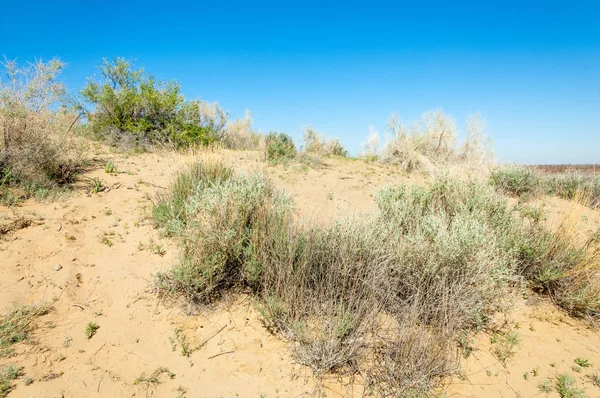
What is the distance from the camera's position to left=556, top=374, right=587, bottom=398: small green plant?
2910 millimetres

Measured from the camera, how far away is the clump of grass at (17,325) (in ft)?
9.47

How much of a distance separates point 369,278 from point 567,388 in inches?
82.7

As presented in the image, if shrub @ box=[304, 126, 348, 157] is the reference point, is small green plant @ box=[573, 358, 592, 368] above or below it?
below

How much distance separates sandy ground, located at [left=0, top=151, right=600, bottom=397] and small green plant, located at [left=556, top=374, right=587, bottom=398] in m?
0.10

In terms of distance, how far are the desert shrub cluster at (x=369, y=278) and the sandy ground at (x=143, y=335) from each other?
22 cm

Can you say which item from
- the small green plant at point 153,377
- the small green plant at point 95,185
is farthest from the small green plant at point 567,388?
the small green plant at point 95,185

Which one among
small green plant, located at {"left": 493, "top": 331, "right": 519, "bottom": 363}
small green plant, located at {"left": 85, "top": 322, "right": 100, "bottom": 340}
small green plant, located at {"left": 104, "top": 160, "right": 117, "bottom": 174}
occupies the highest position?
small green plant, located at {"left": 104, "top": 160, "right": 117, "bottom": 174}

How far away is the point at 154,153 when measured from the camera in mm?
8555

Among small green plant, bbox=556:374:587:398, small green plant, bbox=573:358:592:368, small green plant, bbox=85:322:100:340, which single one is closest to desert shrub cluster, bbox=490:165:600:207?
small green plant, bbox=573:358:592:368

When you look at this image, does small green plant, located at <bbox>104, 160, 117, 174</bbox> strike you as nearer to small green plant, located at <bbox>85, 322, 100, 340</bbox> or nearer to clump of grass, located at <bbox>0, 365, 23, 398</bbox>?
small green plant, located at <bbox>85, 322, 100, 340</bbox>

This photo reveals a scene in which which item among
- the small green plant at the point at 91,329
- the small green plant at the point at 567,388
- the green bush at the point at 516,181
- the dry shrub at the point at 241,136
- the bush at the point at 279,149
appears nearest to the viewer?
the small green plant at the point at 567,388

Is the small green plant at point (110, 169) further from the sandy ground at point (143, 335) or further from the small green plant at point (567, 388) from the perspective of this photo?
the small green plant at point (567, 388)

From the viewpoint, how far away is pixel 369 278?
325 cm

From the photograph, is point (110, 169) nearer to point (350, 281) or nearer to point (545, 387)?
point (350, 281)
